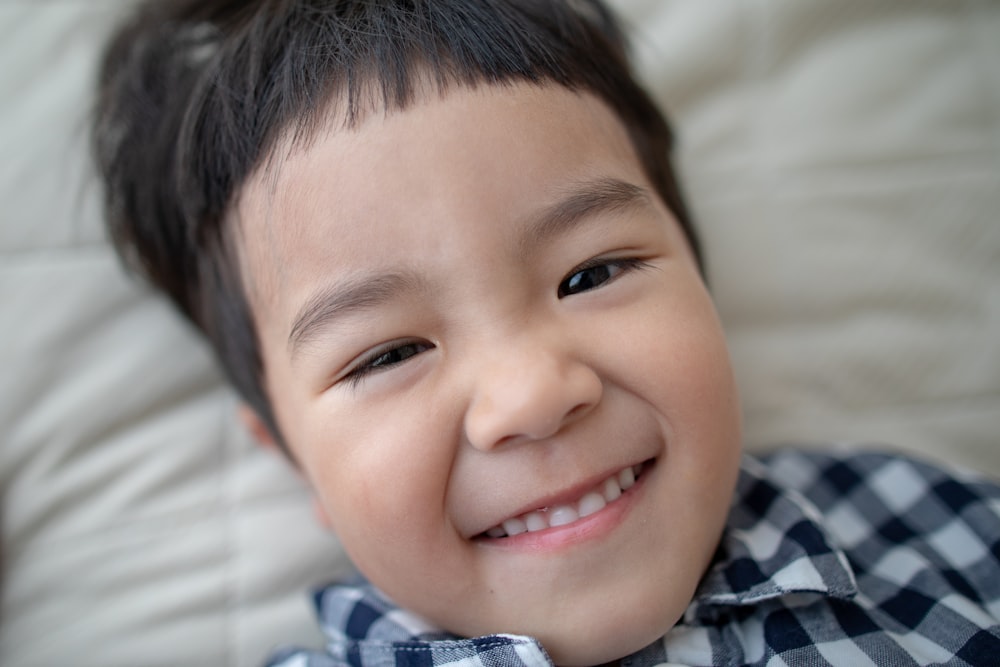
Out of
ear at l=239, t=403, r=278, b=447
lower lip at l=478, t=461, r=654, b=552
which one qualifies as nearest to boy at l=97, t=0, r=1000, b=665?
lower lip at l=478, t=461, r=654, b=552

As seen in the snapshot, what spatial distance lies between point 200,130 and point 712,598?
29.0 inches

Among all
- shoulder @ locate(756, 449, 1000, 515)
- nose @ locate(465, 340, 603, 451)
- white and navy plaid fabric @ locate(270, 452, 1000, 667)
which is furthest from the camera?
shoulder @ locate(756, 449, 1000, 515)

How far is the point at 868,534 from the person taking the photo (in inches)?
35.0

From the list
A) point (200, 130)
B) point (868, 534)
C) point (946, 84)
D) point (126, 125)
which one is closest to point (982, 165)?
point (946, 84)

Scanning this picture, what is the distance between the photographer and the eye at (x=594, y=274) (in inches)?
27.0

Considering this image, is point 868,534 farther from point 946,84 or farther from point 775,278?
point 946,84

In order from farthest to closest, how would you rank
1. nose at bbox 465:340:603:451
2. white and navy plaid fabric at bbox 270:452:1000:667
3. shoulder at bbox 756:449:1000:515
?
1. shoulder at bbox 756:449:1000:515
2. white and navy plaid fabric at bbox 270:452:1000:667
3. nose at bbox 465:340:603:451

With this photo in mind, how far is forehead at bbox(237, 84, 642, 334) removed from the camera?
0.64m

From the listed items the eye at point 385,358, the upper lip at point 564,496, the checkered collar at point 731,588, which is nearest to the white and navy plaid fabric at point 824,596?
the checkered collar at point 731,588

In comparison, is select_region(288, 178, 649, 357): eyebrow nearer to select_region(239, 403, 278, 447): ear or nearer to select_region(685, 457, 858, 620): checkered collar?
select_region(239, 403, 278, 447): ear

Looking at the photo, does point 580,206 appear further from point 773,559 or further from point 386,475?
point 773,559

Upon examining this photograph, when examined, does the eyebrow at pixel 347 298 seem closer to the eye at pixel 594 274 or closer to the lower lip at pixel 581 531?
the eye at pixel 594 274

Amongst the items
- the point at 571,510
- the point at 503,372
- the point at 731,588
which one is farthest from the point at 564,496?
the point at 731,588

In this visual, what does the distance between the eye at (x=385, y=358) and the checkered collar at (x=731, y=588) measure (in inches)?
10.7
